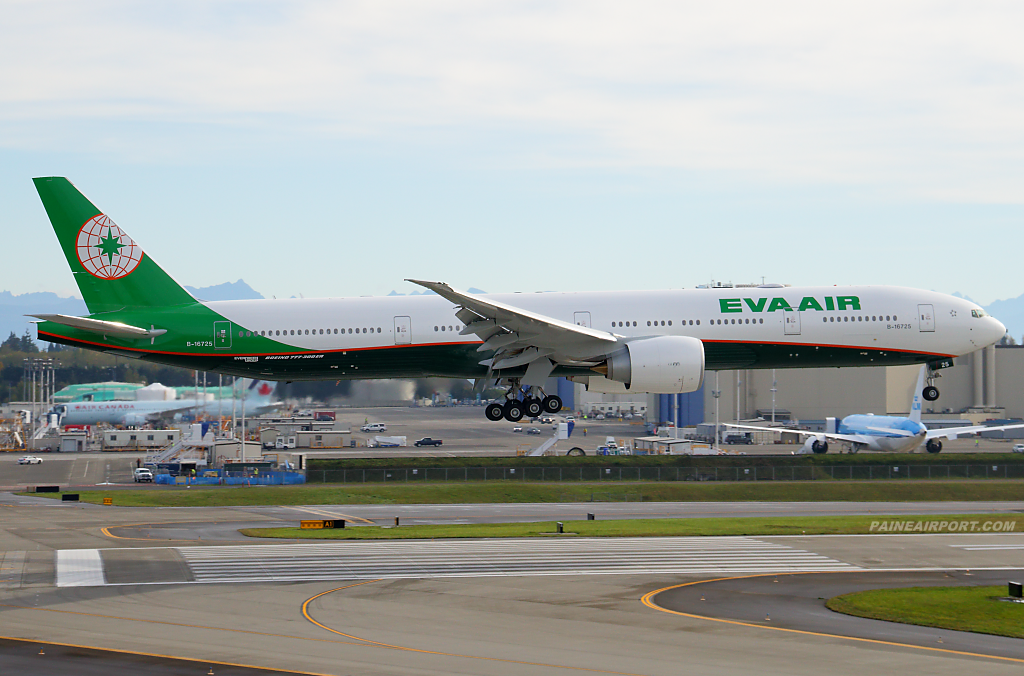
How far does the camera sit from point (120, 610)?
26562 millimetres

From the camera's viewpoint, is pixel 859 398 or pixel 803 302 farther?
pixel 859 398

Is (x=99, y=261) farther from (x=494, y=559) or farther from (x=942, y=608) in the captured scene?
(x=942, y=608)

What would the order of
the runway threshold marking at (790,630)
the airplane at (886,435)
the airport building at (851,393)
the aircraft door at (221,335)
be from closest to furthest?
the runway threshold marking at (790,630), the aircraft door at (221,335), the airplane at (886,435), the airport building at (851,393)

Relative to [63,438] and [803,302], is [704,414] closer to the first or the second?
[63,438]

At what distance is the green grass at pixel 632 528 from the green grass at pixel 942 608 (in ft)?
47.9

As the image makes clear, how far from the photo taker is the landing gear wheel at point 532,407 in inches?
1682

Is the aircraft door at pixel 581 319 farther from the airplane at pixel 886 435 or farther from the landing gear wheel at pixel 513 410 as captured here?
the airplane at pixel 886 435

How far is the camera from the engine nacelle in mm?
39969

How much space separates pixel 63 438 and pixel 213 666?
339 ft

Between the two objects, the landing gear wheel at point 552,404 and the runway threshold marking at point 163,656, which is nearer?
the runway threshold marking at point 163,656

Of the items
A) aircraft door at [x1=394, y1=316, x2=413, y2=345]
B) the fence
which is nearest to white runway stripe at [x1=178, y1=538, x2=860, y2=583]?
aircraft door at [x1=394, y1=316, x2=413, y2=345]

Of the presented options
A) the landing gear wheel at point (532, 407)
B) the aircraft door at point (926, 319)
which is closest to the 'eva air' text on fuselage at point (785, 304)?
the aircraft door at point (926, 319)

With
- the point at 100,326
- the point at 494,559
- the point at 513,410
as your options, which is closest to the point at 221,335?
the point at 100,326

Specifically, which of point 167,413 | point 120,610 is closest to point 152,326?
point 120,610
